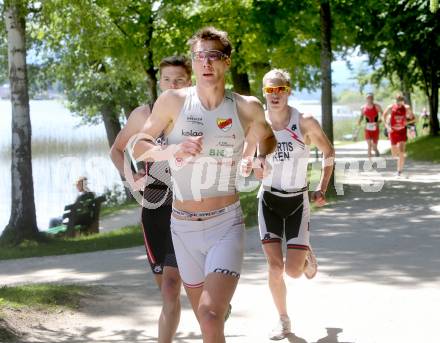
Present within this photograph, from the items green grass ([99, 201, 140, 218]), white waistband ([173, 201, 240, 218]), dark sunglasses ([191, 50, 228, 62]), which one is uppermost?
dark sunglasses ([191, 50, 228, 62])

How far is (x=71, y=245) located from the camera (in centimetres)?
1539

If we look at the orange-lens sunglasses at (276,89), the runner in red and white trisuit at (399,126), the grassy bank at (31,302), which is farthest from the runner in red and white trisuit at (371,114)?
the orange-lens sunglasses at (276,89)

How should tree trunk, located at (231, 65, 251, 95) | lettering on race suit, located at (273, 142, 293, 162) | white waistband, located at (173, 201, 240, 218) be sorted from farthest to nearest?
tree trunk, located at (231, 65, 251, 95) < lettering on race suit, located at (273, 142, 293, 162) < white waistband, located at (173, 201, 240, 218)

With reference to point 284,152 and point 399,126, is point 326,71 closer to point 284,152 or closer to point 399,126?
point 399,126

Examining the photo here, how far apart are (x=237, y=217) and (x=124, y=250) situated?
829 centimetres

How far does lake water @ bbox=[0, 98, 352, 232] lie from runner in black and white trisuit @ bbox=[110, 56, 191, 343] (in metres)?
15.6

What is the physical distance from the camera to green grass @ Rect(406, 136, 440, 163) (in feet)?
88.3

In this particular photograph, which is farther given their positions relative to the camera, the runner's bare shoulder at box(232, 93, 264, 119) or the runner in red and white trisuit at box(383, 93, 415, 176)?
the runner in red and white trisuit at box(383, 93, 415, 176)

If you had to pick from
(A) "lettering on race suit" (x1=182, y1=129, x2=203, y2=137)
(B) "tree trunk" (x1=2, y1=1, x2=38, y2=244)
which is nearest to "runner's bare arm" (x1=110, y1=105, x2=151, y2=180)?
(A) "lettering on race suit" (x1=182, y1=129, x2=203, y2=137)

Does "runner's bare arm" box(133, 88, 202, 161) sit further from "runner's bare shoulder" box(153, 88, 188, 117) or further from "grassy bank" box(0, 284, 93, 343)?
"grassy bank" box(0, 284, 93, 343)

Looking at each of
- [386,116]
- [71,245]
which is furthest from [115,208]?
[71,245]

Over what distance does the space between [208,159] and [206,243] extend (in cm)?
50

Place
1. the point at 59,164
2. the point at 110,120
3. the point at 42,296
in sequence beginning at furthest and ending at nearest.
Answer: the point at 59,164
the point at 110,120
the point at 42,296

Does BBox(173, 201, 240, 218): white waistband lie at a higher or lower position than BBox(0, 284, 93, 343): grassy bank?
higher
